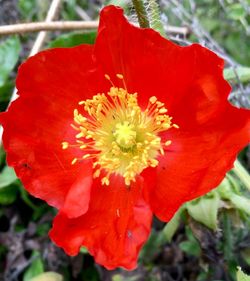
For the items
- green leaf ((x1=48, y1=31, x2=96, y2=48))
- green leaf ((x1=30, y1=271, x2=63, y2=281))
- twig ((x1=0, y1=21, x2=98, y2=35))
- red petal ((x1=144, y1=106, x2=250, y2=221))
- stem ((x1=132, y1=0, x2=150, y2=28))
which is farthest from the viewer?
green leaf ((x1=48, y1=31, x2=96, y2=48))

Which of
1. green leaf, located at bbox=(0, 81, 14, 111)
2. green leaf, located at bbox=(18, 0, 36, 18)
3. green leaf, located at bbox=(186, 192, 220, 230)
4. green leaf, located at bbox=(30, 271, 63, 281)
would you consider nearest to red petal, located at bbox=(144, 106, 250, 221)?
green leaf, located at bbox=(186, 192, 220, 230)

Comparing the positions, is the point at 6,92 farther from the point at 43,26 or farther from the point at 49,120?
the point at 49,120

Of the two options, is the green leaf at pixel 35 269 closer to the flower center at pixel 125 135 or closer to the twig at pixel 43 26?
the flower center at pixel 125 135

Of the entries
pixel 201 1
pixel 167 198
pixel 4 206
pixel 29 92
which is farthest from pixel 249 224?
pixel 201 1

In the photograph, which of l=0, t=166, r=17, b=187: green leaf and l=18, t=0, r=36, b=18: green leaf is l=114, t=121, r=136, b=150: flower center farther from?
l=18, t=0, r=36, b=18: green leaf

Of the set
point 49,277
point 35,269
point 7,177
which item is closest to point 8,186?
point 7,177

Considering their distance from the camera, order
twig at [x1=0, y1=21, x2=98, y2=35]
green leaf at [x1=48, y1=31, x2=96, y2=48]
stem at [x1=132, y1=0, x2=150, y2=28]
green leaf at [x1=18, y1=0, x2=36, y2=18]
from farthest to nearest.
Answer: green leaf at [x1=18, y1=0, x2=36, y2=18] < green leaf at [x1=48, y1=31, x2=96, y2=48] < twig at [x1=0, y1=21, x2=98, y2=35] < stem at [x1=132, y1=0, x2=150, y2=28]

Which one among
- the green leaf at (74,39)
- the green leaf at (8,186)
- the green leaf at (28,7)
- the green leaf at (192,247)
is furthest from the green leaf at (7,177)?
the green leaf at (28,7)
